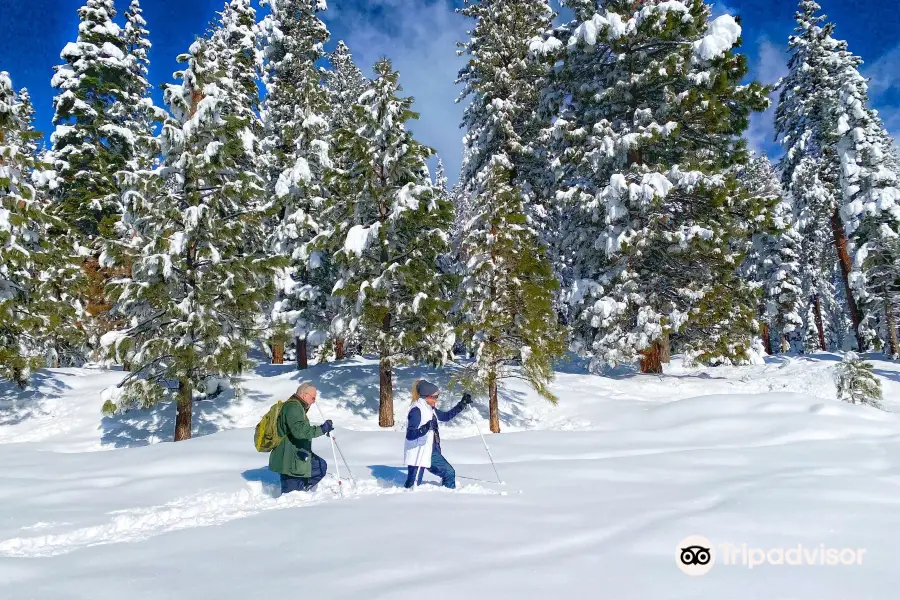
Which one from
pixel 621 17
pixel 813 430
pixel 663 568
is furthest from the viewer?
pixel 621 17

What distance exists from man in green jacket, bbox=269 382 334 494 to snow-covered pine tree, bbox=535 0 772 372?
12231mm

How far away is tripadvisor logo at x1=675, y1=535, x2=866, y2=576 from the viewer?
406 cm

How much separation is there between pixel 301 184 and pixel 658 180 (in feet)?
43.5

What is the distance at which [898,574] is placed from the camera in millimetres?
3795

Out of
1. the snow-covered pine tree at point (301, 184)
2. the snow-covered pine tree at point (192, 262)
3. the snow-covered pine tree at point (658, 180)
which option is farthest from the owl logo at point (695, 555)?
the snow-covered pine tree at point (301, 184)

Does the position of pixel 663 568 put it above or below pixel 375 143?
below

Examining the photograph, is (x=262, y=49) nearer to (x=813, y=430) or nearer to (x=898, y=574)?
(x=813, y=430)

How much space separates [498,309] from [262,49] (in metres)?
20.1

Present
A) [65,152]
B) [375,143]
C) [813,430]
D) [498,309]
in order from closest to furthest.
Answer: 1. [813,430]
2. [498,309]
3. [375,143]
4. [65,152]

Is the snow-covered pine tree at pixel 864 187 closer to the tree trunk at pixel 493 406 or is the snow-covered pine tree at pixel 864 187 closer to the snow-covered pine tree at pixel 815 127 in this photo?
the snow-covered pine tree at pixel 815 127

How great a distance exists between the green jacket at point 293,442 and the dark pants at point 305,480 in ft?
0.61

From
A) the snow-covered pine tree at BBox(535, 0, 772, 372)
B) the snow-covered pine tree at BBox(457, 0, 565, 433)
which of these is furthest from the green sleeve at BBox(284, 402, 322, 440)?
the snow-covered pine tree at BBox(535, 0, 772, 372)

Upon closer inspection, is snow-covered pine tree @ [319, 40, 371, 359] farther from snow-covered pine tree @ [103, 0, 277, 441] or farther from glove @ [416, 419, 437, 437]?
glove @ [416, 419, 437, 437]

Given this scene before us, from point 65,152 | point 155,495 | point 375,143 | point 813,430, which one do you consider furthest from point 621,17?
point 65,152
